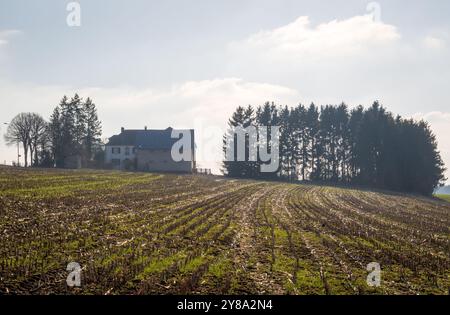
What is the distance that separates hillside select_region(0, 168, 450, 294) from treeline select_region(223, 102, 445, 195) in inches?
2197

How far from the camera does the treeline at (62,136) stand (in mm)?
79500

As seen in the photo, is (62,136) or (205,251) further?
(62,136)

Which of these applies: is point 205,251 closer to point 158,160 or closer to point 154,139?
point 158,160

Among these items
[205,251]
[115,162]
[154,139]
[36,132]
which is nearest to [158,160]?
[154,139]

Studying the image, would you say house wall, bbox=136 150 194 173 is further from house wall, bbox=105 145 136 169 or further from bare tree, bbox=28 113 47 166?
bare tree, bbox=28 113 47 166

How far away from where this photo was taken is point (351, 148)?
8456 centimetres

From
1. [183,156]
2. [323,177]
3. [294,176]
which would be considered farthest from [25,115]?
[323,177]

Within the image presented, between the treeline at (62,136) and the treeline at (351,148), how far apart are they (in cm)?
3221

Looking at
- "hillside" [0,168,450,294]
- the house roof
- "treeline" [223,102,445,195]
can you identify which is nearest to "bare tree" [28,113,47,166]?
the house roof

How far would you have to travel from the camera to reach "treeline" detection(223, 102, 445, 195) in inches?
2958

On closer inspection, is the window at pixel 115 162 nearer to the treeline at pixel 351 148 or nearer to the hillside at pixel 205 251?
the treeline at pixel 351 148

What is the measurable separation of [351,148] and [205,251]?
76423 mm

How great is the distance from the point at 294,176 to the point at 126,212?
216 feet
